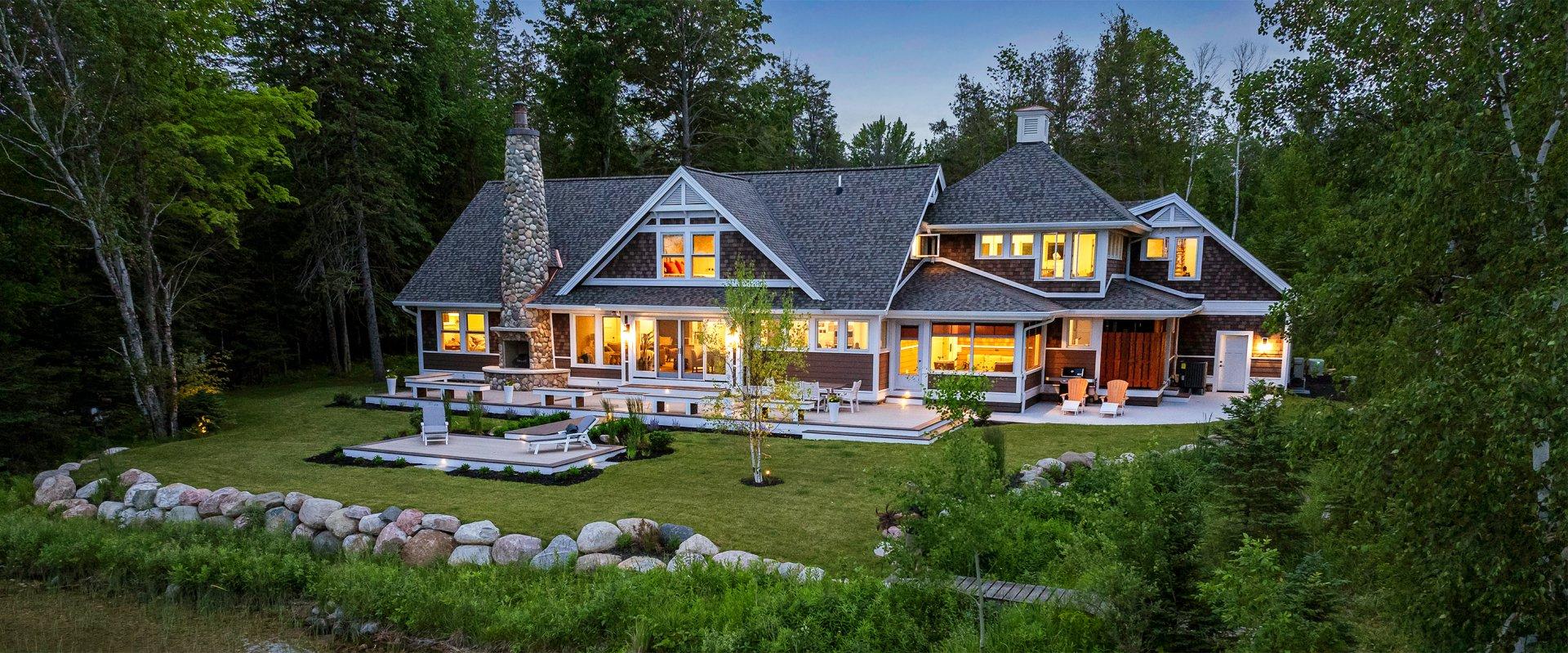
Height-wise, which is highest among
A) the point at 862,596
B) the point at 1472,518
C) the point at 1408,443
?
the point at 1408,443

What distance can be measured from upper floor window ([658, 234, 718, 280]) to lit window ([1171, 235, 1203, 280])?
40.7 ft

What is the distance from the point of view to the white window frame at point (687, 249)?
20.3m

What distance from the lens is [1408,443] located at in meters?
4.27

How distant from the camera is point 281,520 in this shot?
1059 centimetres

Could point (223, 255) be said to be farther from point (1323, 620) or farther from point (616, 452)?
point (1323, 620)

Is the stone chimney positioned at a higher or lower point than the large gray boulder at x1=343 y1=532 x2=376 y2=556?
higher

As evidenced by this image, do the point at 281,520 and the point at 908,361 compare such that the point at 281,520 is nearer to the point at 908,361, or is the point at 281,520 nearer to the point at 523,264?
the point at 523,264

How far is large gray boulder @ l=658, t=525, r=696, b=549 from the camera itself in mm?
9289

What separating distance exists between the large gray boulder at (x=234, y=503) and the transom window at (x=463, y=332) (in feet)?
40.4

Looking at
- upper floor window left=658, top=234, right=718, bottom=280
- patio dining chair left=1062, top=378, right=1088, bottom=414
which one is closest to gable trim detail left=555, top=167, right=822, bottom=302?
upper floor window left=658, top=234, right=718, bottom=280

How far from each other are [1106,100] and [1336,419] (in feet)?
107

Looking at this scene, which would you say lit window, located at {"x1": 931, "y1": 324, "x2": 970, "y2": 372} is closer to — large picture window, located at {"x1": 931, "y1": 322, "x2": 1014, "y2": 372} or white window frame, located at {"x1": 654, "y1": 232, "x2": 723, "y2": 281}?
large picture window, located at {"x1": 931, "y1": 322, "x2": 1014, "y2": 372}

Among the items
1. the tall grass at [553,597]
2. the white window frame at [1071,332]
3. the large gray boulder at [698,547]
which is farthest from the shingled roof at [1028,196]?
the tall grass at [553,597]

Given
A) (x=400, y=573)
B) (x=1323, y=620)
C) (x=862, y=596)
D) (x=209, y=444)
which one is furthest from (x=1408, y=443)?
(x=209, y=444)
